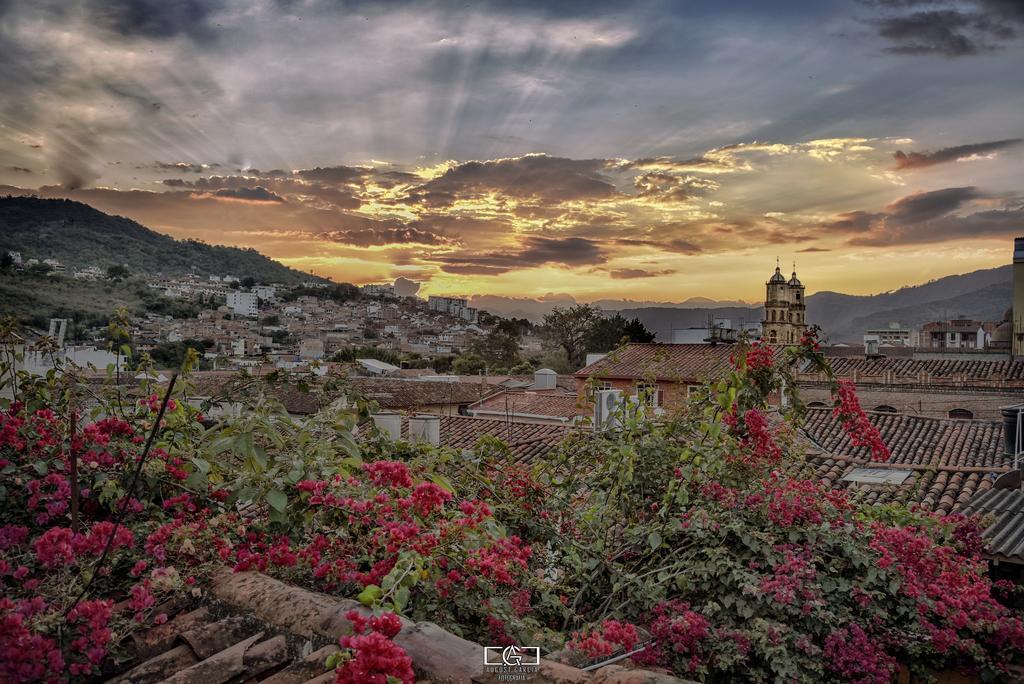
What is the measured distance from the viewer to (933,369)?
26.3 meters

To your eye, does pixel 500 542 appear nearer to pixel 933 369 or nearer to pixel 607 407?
pixel 607 407

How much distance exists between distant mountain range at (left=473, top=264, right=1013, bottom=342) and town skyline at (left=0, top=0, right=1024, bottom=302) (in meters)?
26.3

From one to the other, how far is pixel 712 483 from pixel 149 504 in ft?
9.63

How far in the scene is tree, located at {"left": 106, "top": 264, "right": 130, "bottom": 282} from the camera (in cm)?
1509

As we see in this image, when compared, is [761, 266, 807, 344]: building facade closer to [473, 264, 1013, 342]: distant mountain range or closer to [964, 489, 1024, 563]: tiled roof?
[473, 264, 1013, 342]: distant mountain range

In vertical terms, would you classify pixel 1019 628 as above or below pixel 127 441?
below

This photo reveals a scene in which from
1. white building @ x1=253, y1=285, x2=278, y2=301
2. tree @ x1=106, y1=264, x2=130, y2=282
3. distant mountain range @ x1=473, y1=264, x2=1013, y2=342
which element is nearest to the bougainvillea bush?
tree @ x1=106, y1=264, x2=130, y2=282

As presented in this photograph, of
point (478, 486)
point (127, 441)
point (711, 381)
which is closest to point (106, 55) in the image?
point (127, 441)

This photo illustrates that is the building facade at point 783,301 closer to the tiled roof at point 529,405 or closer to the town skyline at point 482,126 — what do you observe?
the town skyline at point 482,126

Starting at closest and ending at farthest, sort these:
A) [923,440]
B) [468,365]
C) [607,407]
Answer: [607,407] → [923,440] → [468,365]

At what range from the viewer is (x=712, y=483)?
3986mm

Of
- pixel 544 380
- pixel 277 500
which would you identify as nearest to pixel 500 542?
pixel 277 500

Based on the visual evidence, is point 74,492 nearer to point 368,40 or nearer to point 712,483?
point 712,483

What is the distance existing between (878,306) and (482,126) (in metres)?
72.8
